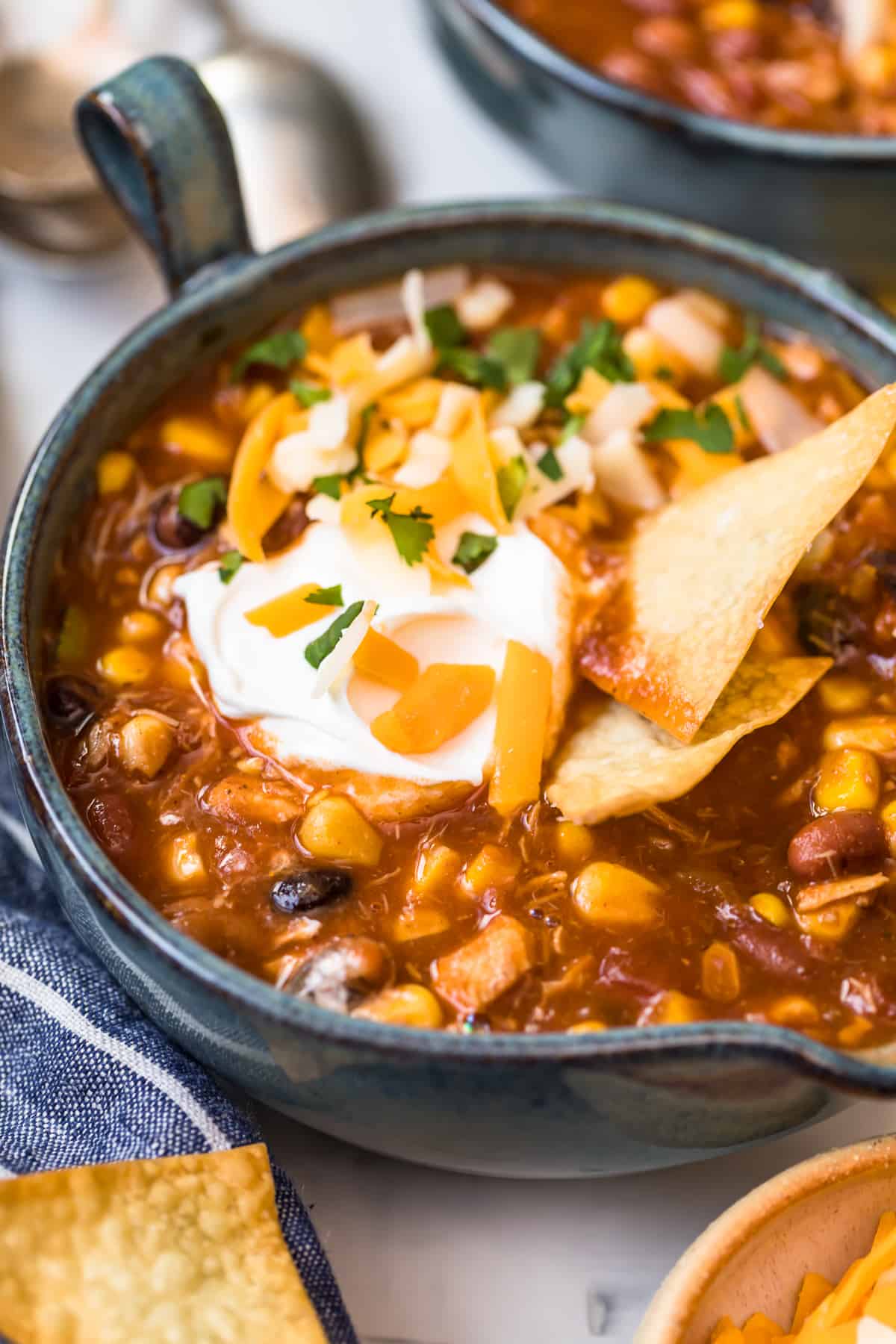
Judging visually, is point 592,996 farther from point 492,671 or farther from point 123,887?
point 123,887

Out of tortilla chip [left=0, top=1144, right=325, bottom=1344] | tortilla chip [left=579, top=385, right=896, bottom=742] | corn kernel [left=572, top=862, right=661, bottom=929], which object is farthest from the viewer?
tortilla chip [left=579, top=385, right=896, bottom=742]

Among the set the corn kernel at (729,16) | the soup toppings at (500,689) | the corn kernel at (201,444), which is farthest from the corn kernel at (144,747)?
the corn kernel at (729,16)

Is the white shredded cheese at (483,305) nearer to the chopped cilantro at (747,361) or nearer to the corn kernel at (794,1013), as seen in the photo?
the chopped cilantro at (747,361)

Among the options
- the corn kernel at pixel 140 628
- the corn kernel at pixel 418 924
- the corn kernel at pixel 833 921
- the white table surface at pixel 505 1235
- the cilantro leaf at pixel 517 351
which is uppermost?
the cilantro leaf at pixel 517 351

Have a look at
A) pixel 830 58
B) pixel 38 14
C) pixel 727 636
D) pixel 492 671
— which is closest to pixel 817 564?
pixel 727 636

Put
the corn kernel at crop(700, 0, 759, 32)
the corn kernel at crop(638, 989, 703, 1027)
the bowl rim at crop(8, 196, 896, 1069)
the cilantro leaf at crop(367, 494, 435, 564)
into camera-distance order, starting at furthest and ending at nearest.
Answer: the corn kernel at crop(700, 0, 759, 32), the cilantro leaf at crop(367, 494, 435, 564), the corn kernel at crop(638, 989, 703, 1027), the bowl rim at crop(8, 196, 896, 1069)

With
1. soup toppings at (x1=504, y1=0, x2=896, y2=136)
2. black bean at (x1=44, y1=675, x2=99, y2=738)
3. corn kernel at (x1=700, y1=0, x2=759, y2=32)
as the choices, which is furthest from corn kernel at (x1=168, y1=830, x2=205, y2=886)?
corn kernel at (x1=700, y1=0, x2=759, y2=32)

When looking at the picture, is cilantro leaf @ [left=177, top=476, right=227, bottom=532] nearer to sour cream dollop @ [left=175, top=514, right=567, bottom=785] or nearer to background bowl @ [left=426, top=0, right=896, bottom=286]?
sour cream dollop @ [left=175, top=514, right=567, bottom=785]
